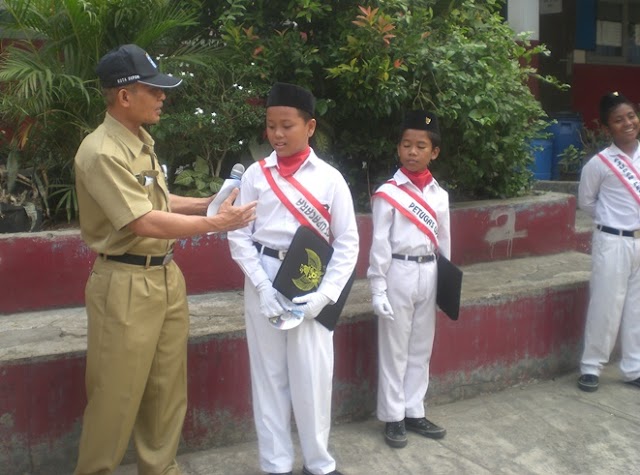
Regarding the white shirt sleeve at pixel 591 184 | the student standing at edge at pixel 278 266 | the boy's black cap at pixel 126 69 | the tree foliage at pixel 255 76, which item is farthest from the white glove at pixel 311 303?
the white shirt sleeve at pixel 591 184

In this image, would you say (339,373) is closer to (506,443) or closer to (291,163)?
(506,443)

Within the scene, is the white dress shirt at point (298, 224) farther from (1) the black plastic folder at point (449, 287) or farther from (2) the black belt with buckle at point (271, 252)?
(1) the black plastic folder at point (449, 287)

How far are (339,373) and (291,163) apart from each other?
4.69 ft

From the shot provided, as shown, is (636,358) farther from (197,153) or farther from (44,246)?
(44,246)

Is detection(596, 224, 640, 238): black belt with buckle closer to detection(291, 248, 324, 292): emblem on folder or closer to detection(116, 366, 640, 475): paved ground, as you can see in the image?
detection(116, 366, 640, 475): paved ground

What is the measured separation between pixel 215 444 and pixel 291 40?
2.78 metres

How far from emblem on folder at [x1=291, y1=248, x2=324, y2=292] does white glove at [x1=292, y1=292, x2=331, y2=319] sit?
49 millimetres

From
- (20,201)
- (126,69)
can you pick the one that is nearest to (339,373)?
(126,69)

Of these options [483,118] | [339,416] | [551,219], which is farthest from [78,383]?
[551,219]

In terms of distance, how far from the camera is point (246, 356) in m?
4.01

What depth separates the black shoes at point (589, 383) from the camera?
194 inches

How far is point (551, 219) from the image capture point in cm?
620

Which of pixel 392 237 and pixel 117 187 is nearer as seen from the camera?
pixel 117 187

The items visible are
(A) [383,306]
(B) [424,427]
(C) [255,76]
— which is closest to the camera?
(A) [383,306]
